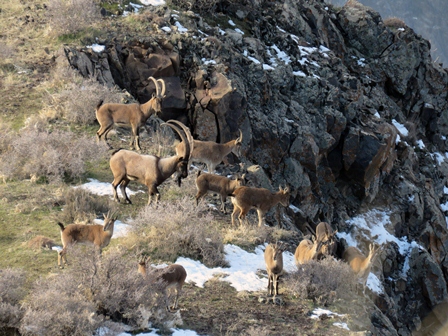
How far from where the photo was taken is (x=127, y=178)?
12.9 meters

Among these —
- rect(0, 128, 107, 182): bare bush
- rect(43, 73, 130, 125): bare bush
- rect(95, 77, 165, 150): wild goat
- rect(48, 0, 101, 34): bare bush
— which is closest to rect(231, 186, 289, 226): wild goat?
rect(95, 77, 165, 150): wild goat

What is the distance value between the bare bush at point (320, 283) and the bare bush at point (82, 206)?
4.43 meters

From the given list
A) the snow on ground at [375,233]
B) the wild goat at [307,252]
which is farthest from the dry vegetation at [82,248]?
the snow on ground at [375,233]

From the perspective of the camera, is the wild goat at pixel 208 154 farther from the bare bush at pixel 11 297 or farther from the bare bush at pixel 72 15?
the bare bush at pixel 11 297

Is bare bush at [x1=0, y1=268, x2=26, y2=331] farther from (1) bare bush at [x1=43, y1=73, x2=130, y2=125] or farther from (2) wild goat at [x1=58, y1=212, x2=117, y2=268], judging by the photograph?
(1) bare bush at [x1=43, y1=73, x2=130, y2=125]

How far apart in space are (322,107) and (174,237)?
56.8 feet

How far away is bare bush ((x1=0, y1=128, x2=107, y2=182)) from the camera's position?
1376cm

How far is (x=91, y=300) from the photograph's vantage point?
7574 millimetres

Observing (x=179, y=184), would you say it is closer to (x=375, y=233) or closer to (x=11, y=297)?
(x=11, y=297)

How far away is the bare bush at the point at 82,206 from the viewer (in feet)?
38.0

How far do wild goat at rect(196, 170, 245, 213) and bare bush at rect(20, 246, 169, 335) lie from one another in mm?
5776

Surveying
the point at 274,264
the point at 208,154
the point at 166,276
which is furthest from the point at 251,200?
the point at 166,276

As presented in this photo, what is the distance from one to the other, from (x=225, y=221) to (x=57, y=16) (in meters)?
13.2

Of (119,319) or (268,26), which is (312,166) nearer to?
(268,26)
